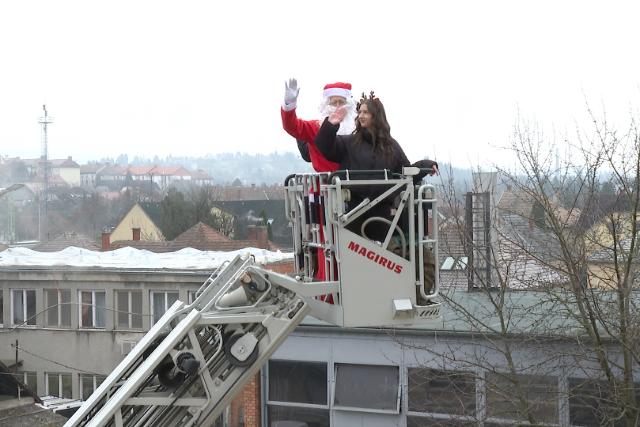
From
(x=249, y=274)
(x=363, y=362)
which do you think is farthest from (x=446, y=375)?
(x=249, y=274)

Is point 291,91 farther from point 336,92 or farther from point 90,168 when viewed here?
point 90,168

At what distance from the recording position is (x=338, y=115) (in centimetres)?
660

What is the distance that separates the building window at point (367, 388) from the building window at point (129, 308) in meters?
13.0

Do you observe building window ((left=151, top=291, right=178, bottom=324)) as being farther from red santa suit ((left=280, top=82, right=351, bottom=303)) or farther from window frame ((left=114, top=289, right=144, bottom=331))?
red santa suit ((left=280, top=82, right=351, bottom=303))

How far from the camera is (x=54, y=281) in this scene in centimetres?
3122

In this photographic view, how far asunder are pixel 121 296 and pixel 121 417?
2511 cm

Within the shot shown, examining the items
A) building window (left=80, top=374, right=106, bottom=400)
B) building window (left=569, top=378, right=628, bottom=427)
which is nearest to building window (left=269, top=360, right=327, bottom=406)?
building window (left=569, top=378, right=628, bottom=427)

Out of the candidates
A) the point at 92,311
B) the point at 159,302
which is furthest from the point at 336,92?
the point at 92,311

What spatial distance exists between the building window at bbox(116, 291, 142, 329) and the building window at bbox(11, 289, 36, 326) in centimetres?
339

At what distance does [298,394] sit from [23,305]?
54.5 feet

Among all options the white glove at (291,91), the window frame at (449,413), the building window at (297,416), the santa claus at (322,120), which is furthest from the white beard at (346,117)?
the building window at (297,416)

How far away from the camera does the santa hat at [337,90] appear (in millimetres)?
6621

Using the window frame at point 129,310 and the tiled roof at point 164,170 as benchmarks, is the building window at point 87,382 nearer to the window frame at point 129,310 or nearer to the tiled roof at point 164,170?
the window frame at point 129,310

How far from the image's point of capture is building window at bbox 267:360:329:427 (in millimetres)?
18578
